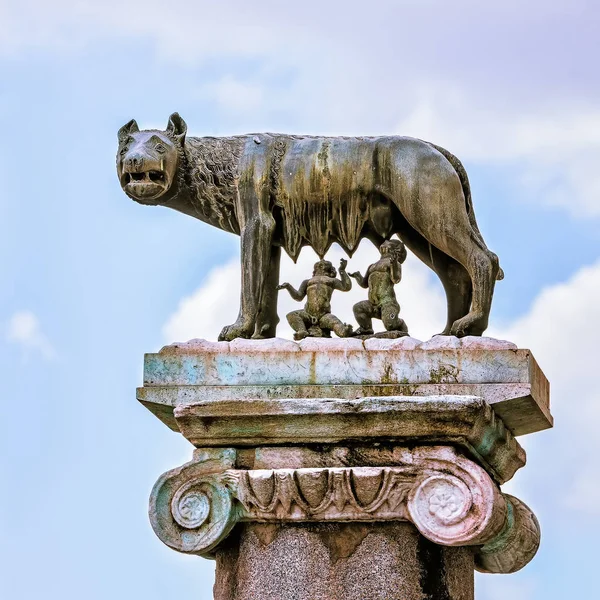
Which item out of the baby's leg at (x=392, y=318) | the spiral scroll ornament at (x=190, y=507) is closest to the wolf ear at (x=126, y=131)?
the baby's leg at (x=392, y=318)

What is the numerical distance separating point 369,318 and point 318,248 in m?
0.56

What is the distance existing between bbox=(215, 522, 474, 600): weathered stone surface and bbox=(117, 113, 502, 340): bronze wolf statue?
1.37 metres

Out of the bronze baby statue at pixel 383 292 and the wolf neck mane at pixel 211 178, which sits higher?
the wolf neck mane at pixel 211 178

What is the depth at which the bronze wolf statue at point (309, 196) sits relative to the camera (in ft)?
31.2

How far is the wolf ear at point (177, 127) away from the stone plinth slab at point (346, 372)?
1.49 meters

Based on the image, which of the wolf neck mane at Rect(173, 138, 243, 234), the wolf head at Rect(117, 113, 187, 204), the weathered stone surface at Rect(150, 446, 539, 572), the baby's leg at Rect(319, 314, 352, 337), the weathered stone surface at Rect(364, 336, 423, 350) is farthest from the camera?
the wolf neck mane at Rect(173, 138, 243, 234)

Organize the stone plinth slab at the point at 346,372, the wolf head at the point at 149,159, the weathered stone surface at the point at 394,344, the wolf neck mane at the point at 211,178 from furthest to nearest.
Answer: the wolf neck mane at the point at 211,178 → the wolf head at the point at 149,159 → the weathered stone surface at the point at 394,344 → the stone plinth slab at the point at 346,372

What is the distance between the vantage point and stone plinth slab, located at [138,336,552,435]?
8.83m

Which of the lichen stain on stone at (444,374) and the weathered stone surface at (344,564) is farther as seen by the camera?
the lichen stain on stone at (444,374)

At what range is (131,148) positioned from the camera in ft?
32.2

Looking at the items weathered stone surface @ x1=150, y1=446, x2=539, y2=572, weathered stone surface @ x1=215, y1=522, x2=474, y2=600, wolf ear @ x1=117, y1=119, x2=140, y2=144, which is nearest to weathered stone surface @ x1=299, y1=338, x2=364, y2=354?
weathered stone surface @ x1=150, y1=446, x2=539, y2=572

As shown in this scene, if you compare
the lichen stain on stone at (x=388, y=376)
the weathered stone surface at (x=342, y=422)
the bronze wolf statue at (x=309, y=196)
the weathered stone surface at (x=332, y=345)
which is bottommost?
the weathered stone surface at (x=342, y=422)

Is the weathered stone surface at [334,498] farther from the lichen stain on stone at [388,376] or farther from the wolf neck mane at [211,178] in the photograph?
the wolf neck mane at [211,178]

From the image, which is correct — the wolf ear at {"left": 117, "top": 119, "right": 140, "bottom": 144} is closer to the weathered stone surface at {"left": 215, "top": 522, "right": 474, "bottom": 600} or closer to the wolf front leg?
the wolf front leg
